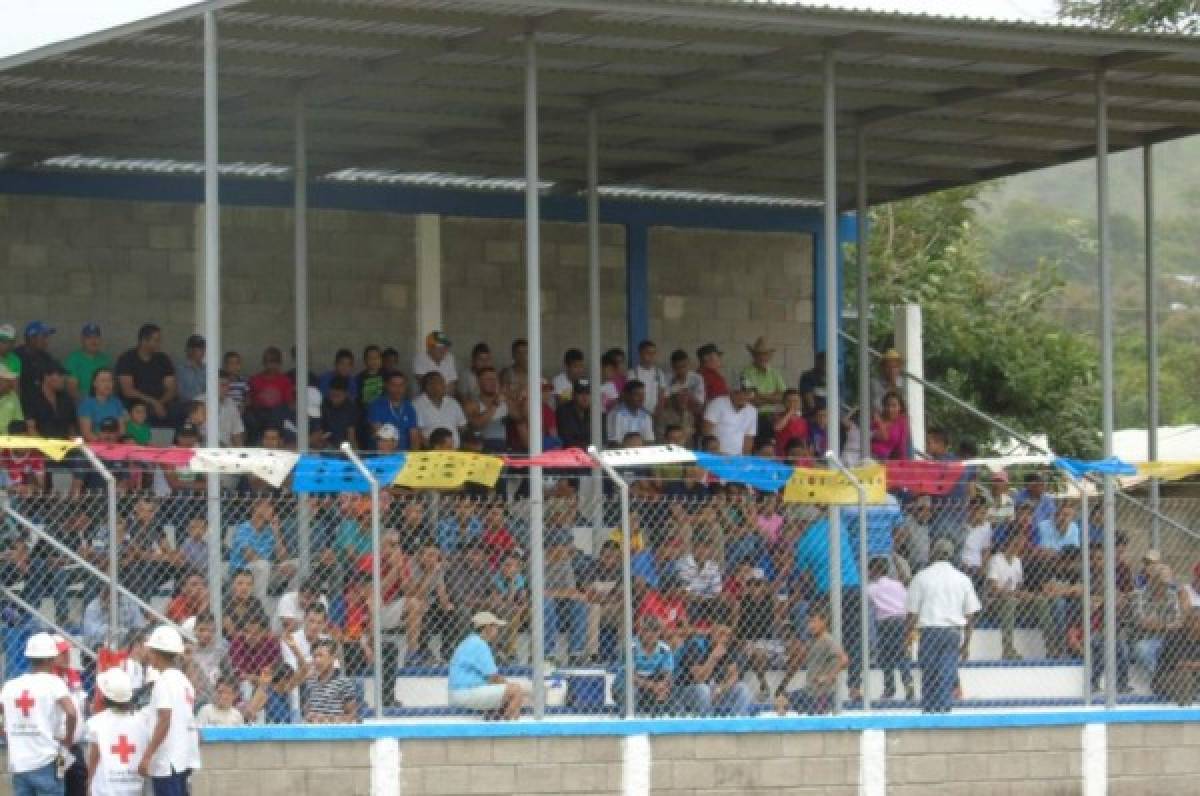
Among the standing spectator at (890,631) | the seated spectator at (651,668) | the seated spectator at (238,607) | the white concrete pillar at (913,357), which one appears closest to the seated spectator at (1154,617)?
the standing spectator at (890,631)

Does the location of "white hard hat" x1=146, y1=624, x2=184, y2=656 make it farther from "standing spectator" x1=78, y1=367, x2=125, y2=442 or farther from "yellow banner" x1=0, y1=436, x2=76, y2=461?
"standing spectator" x1=78, y1=367, x2=125, y2=442

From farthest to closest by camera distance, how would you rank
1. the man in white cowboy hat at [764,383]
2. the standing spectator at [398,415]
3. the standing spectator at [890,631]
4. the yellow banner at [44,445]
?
the man in white cowboy hat at [764,383], the standing spectator at [398,415], the standing spectator at [890,631], the yellow banner at [44,445]

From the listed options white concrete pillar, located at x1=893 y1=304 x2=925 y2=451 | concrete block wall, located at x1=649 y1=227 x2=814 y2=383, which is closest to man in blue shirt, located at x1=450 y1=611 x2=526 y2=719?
concrete block wall, located at x1=649 y1=227 x2=814 y2=383

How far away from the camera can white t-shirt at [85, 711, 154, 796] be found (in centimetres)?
1593

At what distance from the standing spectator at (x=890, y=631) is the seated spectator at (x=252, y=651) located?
174 inches

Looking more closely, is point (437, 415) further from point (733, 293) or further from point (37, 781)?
point (37, 781)

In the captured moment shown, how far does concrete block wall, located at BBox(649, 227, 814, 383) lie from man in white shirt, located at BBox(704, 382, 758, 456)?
402 centimetres

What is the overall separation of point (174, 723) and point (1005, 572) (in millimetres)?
6789

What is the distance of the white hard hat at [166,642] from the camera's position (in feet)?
52.4

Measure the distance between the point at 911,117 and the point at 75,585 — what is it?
944 centimetres

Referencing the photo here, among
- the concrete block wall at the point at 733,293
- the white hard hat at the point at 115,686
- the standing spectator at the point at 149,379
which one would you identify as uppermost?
the concrete block wall at the point at 733,293

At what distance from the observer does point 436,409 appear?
23281 mm

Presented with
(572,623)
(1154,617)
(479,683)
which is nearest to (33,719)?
(479,683)

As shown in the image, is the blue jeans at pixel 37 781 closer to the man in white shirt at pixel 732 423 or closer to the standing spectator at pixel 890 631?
the standing spectator at pixel 890 631
